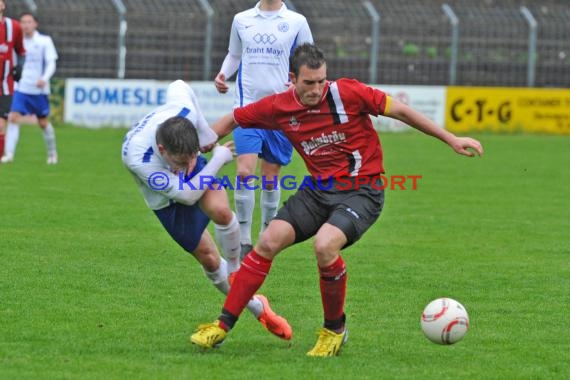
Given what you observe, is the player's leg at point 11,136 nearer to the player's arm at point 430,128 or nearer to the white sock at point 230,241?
the white sock at point 230,241

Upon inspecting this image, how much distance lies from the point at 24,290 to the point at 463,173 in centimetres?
1092

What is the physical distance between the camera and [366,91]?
6449mm

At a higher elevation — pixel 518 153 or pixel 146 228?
pixel 146 228

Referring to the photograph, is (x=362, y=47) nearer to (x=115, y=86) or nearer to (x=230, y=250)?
(x=115, y=86)

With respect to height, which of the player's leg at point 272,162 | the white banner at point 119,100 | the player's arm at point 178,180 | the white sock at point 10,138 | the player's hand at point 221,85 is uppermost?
the player's arm at point 178,180

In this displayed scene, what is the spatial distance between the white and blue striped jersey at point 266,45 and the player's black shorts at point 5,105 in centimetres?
606

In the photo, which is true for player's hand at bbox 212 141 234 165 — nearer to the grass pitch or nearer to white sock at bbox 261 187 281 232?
the grass pitch

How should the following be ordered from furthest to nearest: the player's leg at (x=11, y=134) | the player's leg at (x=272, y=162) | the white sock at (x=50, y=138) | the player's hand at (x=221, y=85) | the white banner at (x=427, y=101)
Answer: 1. the white banner at (x=427, y=101)
2. the player's leg at (x=11, y=134)
3. the white sock at (x=50, y=138)
4. the player's leg at (x=272, y=162)
5. the player's hand at (x=221, y=85)

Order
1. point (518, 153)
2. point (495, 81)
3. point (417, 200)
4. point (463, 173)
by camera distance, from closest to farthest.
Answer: point (417, 200)
point (463, 173)
point (518, 153)
point (495, 81)

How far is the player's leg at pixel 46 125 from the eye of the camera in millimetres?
16609

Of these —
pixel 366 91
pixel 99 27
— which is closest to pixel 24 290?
pixel 366 91

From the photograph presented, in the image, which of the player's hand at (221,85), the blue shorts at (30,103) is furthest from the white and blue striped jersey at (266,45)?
the blue shorts at (30,103)

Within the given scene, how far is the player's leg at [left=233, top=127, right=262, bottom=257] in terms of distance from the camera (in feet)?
30.5

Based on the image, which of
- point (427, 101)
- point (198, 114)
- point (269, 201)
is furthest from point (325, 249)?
point (427, 101)
